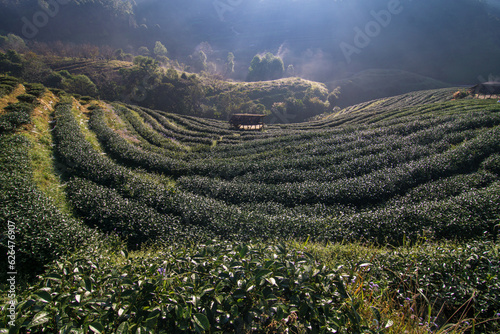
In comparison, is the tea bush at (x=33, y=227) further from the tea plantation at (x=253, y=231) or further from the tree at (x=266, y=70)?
the tree at (x=266, y=70)

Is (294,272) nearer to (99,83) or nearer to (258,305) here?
(258,305)

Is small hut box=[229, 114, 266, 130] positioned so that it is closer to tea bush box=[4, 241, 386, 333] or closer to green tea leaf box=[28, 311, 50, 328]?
tea bush box=[4, 241, 386, 333]

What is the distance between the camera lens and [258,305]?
2.99 meters

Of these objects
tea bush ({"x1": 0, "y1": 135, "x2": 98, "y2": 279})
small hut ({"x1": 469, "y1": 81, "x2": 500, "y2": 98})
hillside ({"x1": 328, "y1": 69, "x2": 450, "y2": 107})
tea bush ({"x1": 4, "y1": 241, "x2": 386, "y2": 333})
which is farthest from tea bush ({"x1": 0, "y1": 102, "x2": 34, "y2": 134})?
hillside ({"x1": 328, "y1": 69, "x2": 450, "y2": 107})

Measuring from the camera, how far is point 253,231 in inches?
389

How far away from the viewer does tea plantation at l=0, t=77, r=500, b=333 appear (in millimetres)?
2838

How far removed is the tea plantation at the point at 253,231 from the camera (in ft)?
9.31

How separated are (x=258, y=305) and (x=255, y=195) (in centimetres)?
1142

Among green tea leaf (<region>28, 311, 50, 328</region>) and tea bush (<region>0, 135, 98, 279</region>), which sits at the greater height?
green tea leaf (<region>28, 311, 50, 328</region>)

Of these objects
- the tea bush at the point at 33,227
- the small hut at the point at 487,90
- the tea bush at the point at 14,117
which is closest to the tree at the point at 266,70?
the small hut at the point at 487,90

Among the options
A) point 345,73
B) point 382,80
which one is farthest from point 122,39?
point 382,80

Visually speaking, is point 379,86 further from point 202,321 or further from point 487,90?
point 202,321

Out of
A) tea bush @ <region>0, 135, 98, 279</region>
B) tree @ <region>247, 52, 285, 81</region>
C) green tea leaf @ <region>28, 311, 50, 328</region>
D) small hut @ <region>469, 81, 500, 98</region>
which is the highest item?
tree @ <region>247, 52, 285, 81</region>

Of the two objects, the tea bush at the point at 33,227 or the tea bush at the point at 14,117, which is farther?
the tea bush at the point at 14,117
